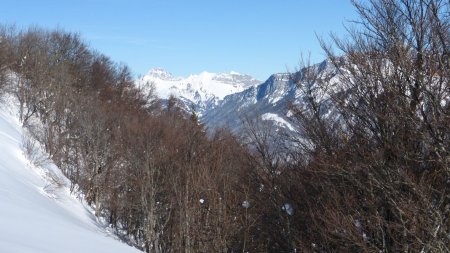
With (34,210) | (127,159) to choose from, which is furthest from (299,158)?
(127,159)

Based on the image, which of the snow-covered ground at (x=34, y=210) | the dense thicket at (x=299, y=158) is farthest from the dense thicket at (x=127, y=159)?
the snow-covered ground at (x=34, y=210)

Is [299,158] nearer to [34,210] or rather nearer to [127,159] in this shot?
[34,210]

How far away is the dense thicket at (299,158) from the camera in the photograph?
31.5 ft

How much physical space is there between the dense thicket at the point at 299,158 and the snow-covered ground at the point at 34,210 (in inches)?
122

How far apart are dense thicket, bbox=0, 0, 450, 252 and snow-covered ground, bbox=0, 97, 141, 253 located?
3.10 meters

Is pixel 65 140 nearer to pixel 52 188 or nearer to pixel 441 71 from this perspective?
pixel 52 188

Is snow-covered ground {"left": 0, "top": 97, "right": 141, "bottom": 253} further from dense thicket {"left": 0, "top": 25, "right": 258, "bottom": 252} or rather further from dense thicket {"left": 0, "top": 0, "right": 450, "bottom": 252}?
dense thicket {"left": 0, "top": 0, "right": 450, "bottom": 252}

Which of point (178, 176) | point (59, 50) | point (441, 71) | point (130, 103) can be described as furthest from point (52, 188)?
point (130, 103)

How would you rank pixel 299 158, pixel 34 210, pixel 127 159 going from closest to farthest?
pixel 34 210, pixel 299 158, pixel 127 159

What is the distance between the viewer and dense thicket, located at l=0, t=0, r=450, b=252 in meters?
9.60

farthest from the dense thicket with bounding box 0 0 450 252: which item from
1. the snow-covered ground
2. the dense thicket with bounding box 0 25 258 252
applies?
the snow-covered ground

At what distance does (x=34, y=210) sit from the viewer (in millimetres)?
12711

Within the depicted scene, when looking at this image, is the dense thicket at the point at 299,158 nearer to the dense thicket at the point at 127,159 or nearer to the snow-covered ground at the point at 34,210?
the dense thicket at the point at 127,159

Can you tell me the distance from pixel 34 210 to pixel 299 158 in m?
9.48
